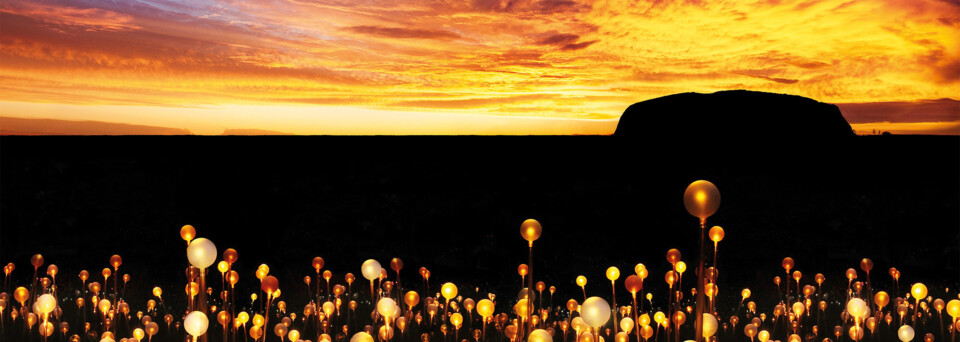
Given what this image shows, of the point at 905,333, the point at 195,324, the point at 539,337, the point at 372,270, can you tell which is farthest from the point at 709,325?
the point at 195,324

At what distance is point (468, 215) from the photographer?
512 inches

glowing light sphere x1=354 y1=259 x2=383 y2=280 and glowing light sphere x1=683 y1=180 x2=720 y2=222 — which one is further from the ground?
glowing light sphere x1=683 y1=180 x2=720 y2=222

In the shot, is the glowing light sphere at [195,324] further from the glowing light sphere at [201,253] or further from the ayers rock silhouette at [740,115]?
the ayers rock silhouette at [740,115]

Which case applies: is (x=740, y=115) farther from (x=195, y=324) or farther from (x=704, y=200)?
(x=195, y=324)

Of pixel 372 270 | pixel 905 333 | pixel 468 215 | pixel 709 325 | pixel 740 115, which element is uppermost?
pixel 740 115

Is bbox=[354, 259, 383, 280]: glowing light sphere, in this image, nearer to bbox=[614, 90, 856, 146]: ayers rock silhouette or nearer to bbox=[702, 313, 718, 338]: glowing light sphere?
bbox=[702, 313, 718, 338]: glowing light sphere

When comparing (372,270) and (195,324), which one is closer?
(195,324)

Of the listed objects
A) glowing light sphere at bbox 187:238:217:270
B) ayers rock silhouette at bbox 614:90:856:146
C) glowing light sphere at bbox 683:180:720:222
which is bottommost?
glowing light sphere at bbox 187:238:217:270

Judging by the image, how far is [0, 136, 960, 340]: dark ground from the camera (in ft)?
39.4

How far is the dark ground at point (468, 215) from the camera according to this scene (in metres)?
12.0

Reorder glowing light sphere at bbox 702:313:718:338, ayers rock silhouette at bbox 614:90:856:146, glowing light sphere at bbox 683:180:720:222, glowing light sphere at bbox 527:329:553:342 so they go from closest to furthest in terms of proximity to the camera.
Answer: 1. glowing light sphere at bbox 683:180:720:222
2. glowing light sphere at bbox 527:329:553:342
3. glowing light sphere at bbox 702:313:718:338
4. ayers rock silhouette at bbox 614:90:856:146

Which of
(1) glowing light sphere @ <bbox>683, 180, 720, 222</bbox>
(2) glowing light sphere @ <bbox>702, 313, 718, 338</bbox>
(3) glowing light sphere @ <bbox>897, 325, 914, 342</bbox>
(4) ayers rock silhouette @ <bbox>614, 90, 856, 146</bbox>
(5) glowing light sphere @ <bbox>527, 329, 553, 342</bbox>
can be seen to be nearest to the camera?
(1) glowing light sphere @ <bbox>683, 180, 720, 222</bbox>

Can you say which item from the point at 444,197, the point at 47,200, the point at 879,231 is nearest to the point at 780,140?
the point at 879,231

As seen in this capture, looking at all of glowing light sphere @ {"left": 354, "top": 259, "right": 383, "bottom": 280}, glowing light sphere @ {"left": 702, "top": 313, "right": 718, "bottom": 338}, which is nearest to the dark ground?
glowing light sphere @ {"left": 354, "top": 259, "right": 383, "bottom": 280}
